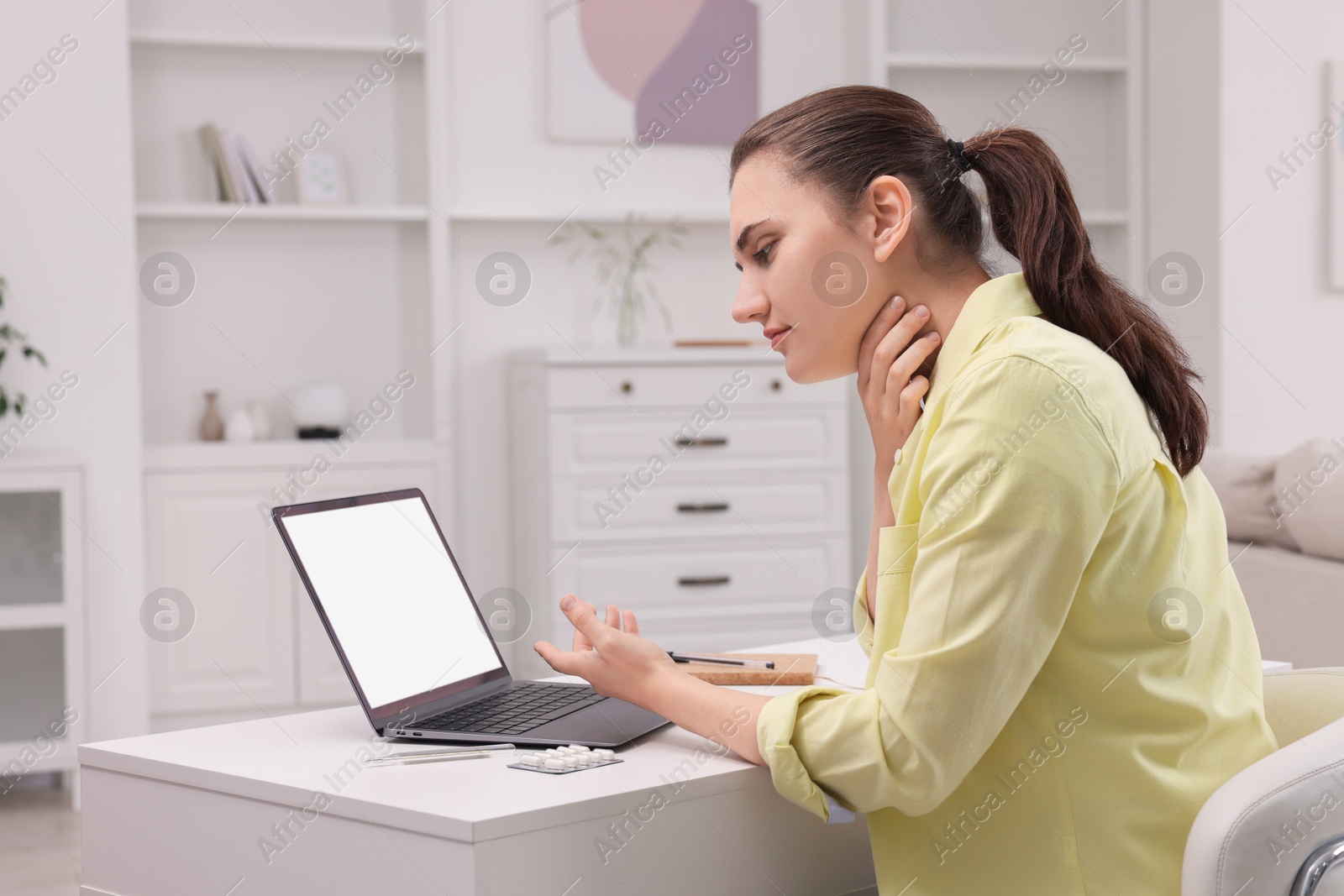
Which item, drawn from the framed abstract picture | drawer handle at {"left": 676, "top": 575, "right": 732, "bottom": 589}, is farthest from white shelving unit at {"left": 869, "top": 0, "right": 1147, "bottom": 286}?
drawer handle at {"left": 676, "top": 575, "right": 732, "bottom": 589}

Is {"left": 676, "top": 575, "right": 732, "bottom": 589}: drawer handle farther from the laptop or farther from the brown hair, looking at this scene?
the brown hair

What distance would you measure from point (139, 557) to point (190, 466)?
0.32 m

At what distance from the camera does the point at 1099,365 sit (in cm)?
112

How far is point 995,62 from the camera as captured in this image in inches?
186

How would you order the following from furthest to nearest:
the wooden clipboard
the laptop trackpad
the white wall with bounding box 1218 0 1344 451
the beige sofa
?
1. the white wall with bounding box 1218 0 1344 451
2. the beige sofa
3. the wooden clipboard
4. the laptop trackpad

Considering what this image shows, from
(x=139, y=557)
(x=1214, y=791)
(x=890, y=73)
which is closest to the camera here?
(x=1214, y=791)

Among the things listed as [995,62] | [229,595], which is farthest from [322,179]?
[995,62]

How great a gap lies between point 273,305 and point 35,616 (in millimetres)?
1296

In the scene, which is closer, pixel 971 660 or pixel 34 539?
pixel 971 660

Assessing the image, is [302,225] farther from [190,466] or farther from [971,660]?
[971,660]

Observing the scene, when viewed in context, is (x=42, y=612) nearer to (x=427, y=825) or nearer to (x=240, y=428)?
(x=240, y=428)

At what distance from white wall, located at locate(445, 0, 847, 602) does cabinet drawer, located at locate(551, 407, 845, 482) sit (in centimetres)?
66

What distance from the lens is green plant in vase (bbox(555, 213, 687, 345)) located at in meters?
4.61

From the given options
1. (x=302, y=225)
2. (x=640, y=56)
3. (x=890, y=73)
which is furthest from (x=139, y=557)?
(x=890, y=73)
